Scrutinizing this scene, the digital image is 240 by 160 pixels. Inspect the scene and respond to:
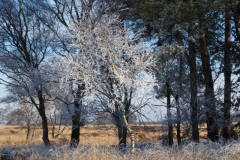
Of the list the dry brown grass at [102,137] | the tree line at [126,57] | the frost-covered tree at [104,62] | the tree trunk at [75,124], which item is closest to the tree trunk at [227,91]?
the tree line at [126,57]

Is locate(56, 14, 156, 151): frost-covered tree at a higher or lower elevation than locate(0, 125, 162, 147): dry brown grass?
higher

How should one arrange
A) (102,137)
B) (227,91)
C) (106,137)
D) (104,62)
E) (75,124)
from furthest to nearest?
(102,137) → (106,137) → (75,124) → (227,91) → (104,62)

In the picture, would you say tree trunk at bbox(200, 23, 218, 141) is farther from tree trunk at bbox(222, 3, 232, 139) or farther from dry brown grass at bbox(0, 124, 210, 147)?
dry brown grass at bbox(0, 124, 210, 147)

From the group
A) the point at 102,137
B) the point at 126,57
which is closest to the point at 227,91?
the point at 126,57

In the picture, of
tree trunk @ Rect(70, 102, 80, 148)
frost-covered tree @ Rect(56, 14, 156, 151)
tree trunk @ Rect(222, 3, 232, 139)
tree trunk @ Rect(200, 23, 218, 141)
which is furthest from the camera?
tree trunk @ Rect(222, 3, 232, 139)

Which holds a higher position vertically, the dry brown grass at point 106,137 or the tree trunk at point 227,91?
the tree trunk at point 227,91

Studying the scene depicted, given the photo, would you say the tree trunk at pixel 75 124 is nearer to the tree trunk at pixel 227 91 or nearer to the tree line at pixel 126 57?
the tree line at pixel 126 57

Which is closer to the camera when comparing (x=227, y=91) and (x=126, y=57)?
(x=126, y=57)

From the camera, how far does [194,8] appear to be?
1204 centimetres

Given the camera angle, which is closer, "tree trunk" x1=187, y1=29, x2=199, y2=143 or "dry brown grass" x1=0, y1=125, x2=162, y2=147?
"tree trunk" x1=187, y1=29, x2=199, y2=143

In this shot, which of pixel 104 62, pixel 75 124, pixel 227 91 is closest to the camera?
pixel 104 62

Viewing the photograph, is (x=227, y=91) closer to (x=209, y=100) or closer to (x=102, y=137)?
(x=209, y=100)

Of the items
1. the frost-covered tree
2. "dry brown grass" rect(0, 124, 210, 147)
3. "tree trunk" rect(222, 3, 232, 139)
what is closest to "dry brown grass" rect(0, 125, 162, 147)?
"dry brown grass" rect(0, 124, 210, 147)

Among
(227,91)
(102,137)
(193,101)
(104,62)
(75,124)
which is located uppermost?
(104,62)
